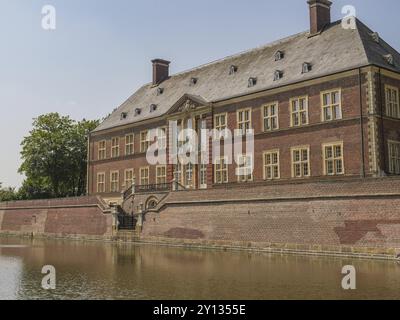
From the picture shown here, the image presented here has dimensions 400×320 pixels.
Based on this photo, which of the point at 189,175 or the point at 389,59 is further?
the point at 189,175

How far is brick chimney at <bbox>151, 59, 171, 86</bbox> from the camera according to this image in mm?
50844

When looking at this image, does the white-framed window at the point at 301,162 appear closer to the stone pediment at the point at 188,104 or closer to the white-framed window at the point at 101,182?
the stone pediment at the point at 188,104

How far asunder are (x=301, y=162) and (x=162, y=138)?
47.5 feet

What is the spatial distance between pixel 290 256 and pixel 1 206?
39.9 meters

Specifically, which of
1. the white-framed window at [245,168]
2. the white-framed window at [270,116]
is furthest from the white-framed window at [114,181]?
the white-framed window at [270,116]

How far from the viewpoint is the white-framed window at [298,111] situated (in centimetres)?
3191

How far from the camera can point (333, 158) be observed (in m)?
30.2

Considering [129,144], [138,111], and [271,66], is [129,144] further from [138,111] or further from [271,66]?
[271,66]

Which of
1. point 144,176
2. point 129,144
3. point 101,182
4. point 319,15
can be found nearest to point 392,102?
point 319,15

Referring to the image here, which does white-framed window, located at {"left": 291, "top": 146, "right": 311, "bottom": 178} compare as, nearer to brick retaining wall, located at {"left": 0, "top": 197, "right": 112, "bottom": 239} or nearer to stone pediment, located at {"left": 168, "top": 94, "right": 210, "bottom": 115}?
stone pediment, located at {"left": 168, "top": 94, "right": 210, "bottom": 115}

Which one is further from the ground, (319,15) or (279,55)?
(319,15)

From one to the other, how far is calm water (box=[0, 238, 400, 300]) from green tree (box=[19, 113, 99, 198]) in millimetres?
34596
